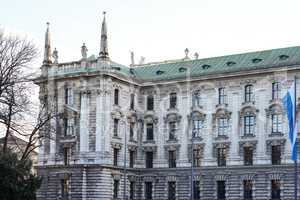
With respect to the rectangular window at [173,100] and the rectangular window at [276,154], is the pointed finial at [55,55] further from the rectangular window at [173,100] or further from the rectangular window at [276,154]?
the rectangular window at [276,154]

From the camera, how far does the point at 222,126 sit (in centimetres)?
7762

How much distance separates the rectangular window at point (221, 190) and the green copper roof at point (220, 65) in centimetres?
1231

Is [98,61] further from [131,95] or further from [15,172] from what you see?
[15,172]

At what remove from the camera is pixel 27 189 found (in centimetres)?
4203

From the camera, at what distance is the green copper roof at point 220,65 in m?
75.2

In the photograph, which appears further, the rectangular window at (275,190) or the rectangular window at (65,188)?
the rectangular window at (65,188)

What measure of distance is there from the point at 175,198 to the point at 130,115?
11.1 m

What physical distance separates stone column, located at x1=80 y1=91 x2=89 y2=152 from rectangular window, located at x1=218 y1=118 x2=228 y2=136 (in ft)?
48.3

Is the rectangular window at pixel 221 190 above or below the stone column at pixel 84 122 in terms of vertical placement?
below

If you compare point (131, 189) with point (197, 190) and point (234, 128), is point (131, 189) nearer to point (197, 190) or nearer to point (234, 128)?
point (197, 190)

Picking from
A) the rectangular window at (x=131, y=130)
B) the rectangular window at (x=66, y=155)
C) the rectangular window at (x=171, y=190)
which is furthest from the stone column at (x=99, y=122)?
the rectangular window at (x=171, y=190)

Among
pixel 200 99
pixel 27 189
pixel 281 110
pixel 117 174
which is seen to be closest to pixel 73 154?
pixel 117 174

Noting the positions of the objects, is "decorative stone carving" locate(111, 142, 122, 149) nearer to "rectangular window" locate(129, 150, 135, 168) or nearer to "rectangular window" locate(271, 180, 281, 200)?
"rectangular window" locate(129, 150, 135, 168)

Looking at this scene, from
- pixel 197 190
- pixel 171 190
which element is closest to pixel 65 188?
pixel 171 190
